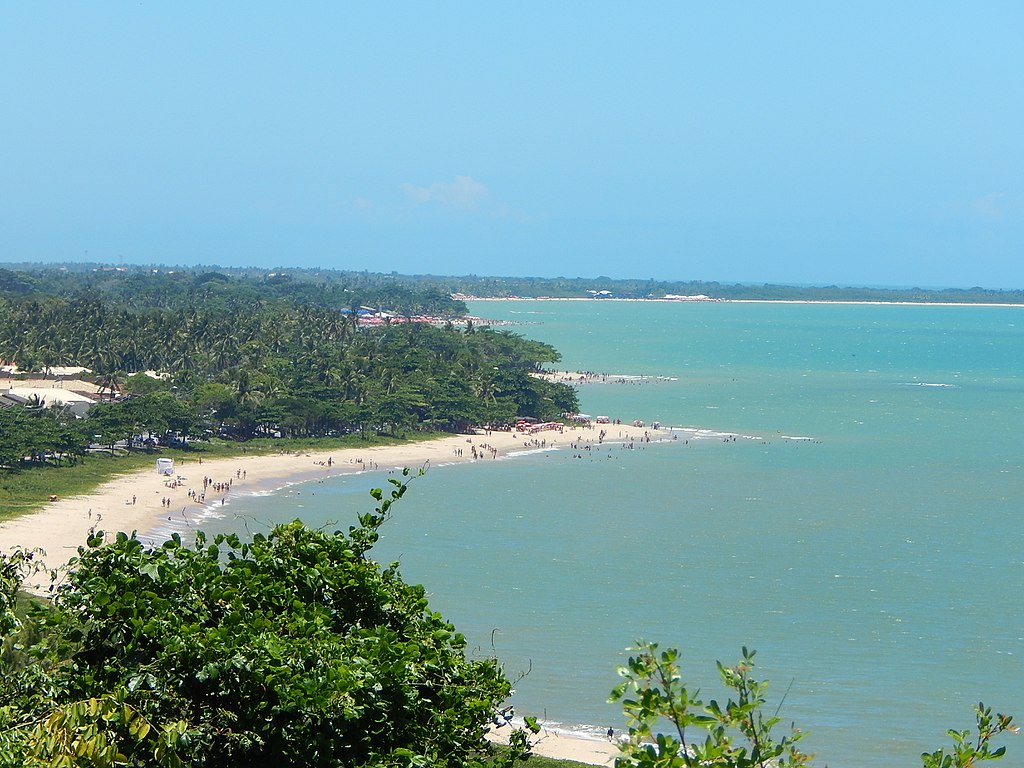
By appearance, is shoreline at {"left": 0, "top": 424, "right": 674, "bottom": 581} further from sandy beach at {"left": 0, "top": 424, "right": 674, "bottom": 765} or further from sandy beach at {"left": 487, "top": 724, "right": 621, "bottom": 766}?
sandy beach at {"left": 487, "top": 724, "right": 621, "bottom": 766}

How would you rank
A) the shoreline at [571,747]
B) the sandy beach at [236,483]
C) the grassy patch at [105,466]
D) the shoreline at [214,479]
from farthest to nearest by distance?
the grassy patch at [105,466]
the shoreline at [214,479]
the sandy beach at [236,483]
the shoreline at [571,747]

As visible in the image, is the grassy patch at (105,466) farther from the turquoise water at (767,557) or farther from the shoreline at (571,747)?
the shoreline at (571,747)

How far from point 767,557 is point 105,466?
2353 cm

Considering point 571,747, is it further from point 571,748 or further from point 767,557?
point 767,557

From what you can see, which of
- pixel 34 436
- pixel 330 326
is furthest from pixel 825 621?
pixel 330 326

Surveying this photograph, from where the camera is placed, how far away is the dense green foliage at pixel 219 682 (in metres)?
6.55

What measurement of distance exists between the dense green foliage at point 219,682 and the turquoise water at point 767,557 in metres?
4.45

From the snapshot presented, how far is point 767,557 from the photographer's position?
33.8 m

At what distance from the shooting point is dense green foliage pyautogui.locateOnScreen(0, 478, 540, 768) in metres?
6.55

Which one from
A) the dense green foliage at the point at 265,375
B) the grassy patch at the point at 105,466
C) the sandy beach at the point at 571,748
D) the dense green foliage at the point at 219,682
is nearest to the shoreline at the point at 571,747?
the sandy beach at the point at 571,748

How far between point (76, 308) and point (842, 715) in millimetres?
61566

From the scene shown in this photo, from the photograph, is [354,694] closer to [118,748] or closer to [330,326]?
[118,748]

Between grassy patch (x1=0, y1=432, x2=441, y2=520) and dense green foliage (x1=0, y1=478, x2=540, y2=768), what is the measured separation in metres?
28.8

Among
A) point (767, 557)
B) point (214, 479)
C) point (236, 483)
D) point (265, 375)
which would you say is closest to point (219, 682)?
point (767, 557)
